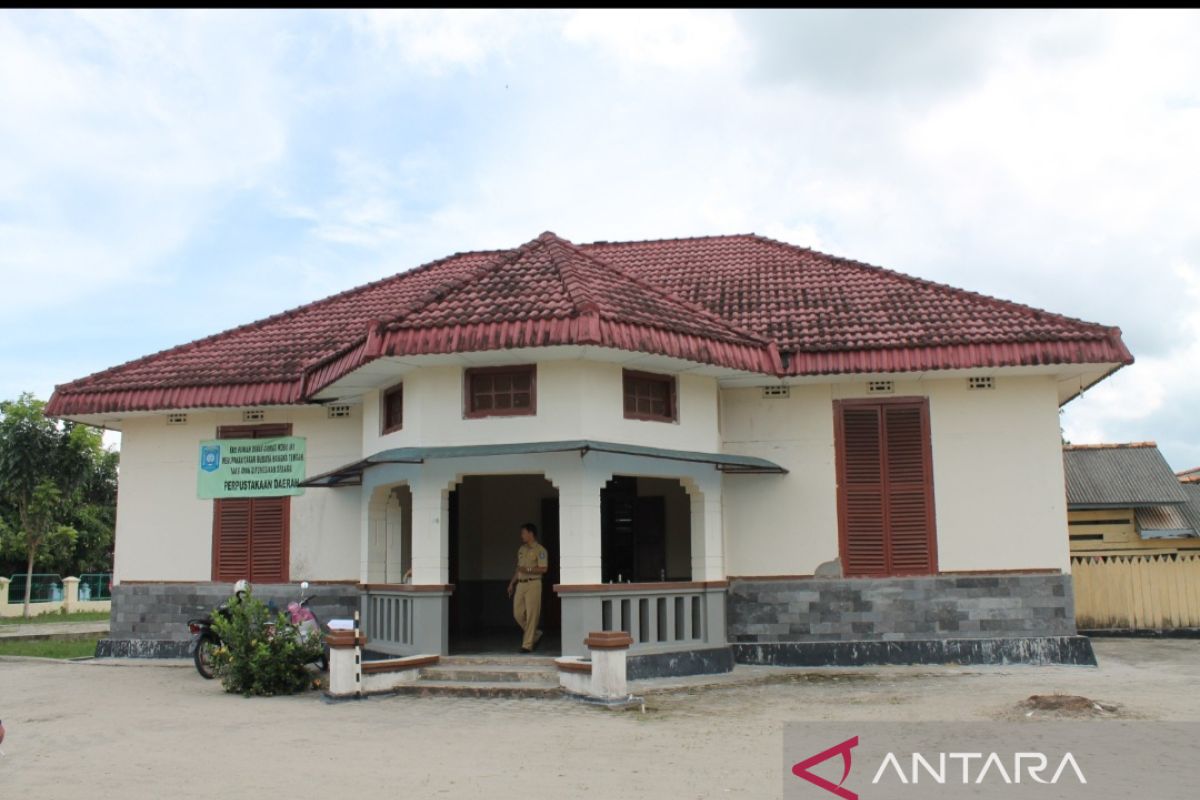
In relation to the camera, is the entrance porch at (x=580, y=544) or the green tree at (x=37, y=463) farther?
the green tree at (x=37, y=463)

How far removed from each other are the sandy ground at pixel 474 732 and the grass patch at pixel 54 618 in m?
15.6

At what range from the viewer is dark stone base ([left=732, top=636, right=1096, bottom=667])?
39.9 ft

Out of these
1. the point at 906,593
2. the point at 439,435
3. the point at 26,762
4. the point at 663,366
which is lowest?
the point at 26,762

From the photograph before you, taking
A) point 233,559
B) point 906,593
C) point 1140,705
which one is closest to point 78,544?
point 233,559

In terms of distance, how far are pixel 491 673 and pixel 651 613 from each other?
1817 millimetres

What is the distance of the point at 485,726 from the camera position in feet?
29.0

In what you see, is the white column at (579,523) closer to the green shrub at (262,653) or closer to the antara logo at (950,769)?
the green shrub at (262,653)

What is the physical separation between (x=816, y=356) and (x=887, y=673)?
11.9ft

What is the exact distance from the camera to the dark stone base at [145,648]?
1422 centimetres

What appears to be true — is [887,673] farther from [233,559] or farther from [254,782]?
[233,559]

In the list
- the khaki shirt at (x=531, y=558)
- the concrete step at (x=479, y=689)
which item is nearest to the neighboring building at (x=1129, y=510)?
the khaki shirt at (x=531, y=558)

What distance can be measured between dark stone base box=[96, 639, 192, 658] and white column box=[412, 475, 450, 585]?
4746 mm

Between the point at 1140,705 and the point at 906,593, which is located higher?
the point at 906,593

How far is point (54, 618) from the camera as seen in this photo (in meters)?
27.9
